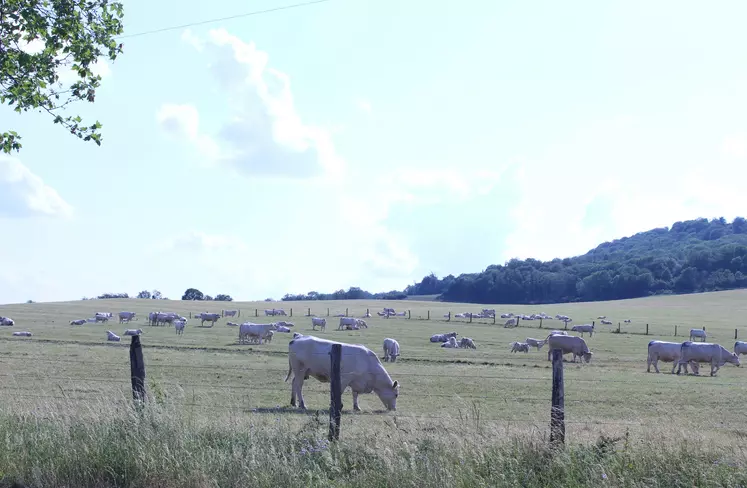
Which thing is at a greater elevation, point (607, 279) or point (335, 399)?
point (607, 279)

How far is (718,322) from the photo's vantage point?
252 feet

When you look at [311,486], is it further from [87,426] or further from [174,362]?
[174,362]

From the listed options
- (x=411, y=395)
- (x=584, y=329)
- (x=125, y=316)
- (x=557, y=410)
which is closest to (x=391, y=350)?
(x=411, y=395)

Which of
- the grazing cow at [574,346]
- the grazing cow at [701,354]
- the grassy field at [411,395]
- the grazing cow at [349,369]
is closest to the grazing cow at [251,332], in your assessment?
the grassy field at [411,395]

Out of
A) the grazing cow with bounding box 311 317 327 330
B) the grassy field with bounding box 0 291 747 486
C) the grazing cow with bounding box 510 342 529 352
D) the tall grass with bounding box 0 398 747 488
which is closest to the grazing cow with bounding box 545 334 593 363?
the grassy field with bounding box 0 291 747 486

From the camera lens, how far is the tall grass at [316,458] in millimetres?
7855

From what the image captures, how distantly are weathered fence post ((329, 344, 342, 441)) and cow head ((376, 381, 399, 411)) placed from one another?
8275 mm

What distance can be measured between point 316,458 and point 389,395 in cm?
938

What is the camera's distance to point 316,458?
8.44 metres

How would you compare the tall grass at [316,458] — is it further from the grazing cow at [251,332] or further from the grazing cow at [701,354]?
the grazing cow at [251,332]

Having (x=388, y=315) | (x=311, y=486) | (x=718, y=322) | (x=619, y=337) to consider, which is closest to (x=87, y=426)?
(x=311, y=486)

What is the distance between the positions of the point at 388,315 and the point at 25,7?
69761mm

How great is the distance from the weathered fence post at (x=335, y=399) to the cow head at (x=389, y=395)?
326 inches

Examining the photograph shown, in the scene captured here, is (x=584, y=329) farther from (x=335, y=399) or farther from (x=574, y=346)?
(x=335, y=399)
